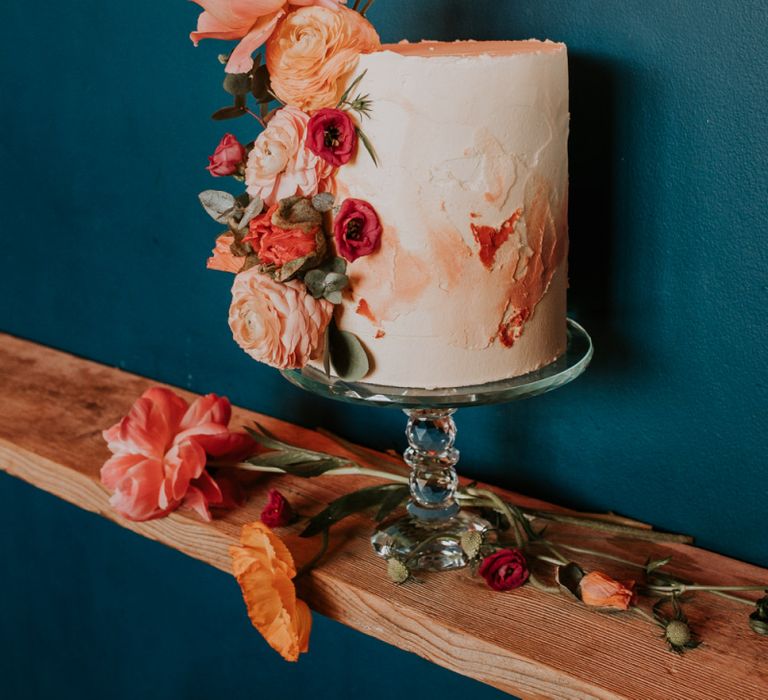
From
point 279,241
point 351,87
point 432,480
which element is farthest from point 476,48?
point 432,480

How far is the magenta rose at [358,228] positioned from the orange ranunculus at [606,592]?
0.31 meters

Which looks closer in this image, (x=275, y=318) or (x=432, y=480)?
(x=275, y=318)

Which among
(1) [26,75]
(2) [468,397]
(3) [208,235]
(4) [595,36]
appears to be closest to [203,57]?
(3) [208,235]

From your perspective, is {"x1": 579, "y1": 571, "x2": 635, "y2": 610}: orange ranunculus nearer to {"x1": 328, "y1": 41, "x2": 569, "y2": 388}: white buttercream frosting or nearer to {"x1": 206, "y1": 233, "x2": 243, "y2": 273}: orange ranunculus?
{"x1": 328, "y1": 41, "x2": 569, "y2": 388}: white buttercream frosting

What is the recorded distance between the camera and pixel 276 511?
914mm

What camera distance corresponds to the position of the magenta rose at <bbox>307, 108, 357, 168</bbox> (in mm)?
705

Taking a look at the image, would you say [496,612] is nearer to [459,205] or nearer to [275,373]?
[459,205]

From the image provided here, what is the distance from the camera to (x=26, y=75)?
131 cm

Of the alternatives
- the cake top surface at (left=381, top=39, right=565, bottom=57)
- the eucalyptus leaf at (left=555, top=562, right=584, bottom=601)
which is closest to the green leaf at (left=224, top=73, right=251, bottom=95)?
the cake top surface at (left=381, top=39, right=565, bottom=57)

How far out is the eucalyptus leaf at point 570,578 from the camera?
2.60 ft

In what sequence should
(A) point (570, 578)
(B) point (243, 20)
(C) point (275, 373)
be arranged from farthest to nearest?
(C) point (275, 373) → (A) point (570, 578) → (B) point (243, 20)

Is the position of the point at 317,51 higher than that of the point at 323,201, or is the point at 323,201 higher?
the point at 317,51

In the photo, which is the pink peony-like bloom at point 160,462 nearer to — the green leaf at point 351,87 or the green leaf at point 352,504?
the green leaf at point 352,504

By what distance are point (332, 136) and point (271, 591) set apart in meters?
0.35
